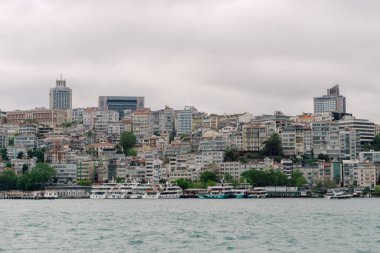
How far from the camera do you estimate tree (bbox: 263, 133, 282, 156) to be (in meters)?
131

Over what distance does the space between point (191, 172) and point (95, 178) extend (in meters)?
14.0

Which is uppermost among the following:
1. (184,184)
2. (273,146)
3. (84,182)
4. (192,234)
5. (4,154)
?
(273,146)

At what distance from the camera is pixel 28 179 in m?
123

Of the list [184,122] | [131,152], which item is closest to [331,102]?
[184,122]

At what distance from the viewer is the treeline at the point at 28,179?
405ft

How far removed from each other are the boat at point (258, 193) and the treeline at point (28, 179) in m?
27.8

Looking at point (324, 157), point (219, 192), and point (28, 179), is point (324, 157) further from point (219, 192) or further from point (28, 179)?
point (28, 179)

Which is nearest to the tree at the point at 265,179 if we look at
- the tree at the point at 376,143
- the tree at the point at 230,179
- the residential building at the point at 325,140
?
the tree at the point at 230,179

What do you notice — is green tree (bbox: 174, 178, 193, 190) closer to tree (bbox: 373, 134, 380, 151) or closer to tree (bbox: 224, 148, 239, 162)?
tree (bbox: 224, 148, 239, 162)

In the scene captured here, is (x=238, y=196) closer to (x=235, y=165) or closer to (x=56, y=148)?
(x=235, y=165)

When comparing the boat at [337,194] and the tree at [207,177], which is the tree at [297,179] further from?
the tree at [207,177]

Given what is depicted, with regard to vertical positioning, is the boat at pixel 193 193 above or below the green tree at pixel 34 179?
below

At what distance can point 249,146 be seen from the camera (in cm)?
13612

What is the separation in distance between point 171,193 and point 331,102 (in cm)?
8334
